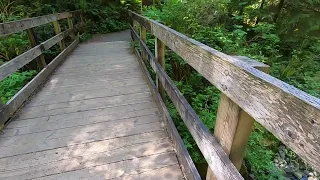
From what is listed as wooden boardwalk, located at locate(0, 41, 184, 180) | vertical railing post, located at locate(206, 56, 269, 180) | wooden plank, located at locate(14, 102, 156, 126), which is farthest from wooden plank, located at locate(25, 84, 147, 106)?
vertical railing post, located at locate(206, 56, 269, 180)

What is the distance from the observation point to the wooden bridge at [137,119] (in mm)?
718

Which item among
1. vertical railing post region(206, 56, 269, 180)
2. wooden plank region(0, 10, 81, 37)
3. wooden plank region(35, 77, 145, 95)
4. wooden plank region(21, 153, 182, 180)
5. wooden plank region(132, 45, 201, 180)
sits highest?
wooden plank region(0, 10, 81, 37)

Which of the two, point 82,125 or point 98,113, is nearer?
point 82,125

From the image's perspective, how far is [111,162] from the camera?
6.29ft

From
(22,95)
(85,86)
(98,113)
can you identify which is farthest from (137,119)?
(22,95)

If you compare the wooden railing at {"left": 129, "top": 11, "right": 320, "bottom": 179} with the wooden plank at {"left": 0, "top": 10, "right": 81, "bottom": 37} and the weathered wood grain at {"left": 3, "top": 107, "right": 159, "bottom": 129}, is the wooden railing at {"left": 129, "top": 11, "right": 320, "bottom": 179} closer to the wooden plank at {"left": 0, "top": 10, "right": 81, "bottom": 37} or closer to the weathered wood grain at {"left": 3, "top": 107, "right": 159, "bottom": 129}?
the weathered wood grain at {"left": 3, "top": 107, "right": 159, "bottom": 129}

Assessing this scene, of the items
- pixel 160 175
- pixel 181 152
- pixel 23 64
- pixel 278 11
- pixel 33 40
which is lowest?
pixel 160 175

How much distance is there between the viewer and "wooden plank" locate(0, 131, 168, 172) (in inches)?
75.0

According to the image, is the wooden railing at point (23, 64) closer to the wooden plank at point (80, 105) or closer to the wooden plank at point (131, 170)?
the wooden plank at point (80, 105)

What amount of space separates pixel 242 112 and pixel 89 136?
1718 mm

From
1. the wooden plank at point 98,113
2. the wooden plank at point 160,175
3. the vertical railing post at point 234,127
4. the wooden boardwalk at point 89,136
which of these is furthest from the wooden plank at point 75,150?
the vertical railing post at point 234,127

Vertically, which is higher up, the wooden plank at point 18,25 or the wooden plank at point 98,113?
the wooden plank at point 18,25

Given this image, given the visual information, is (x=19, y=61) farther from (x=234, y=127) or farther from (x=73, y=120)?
(x=234, y=127)

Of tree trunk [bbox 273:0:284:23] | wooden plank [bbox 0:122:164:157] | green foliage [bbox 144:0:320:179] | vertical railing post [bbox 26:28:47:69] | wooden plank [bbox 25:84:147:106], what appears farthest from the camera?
tree trunk [bbox 273:0:284:23]
